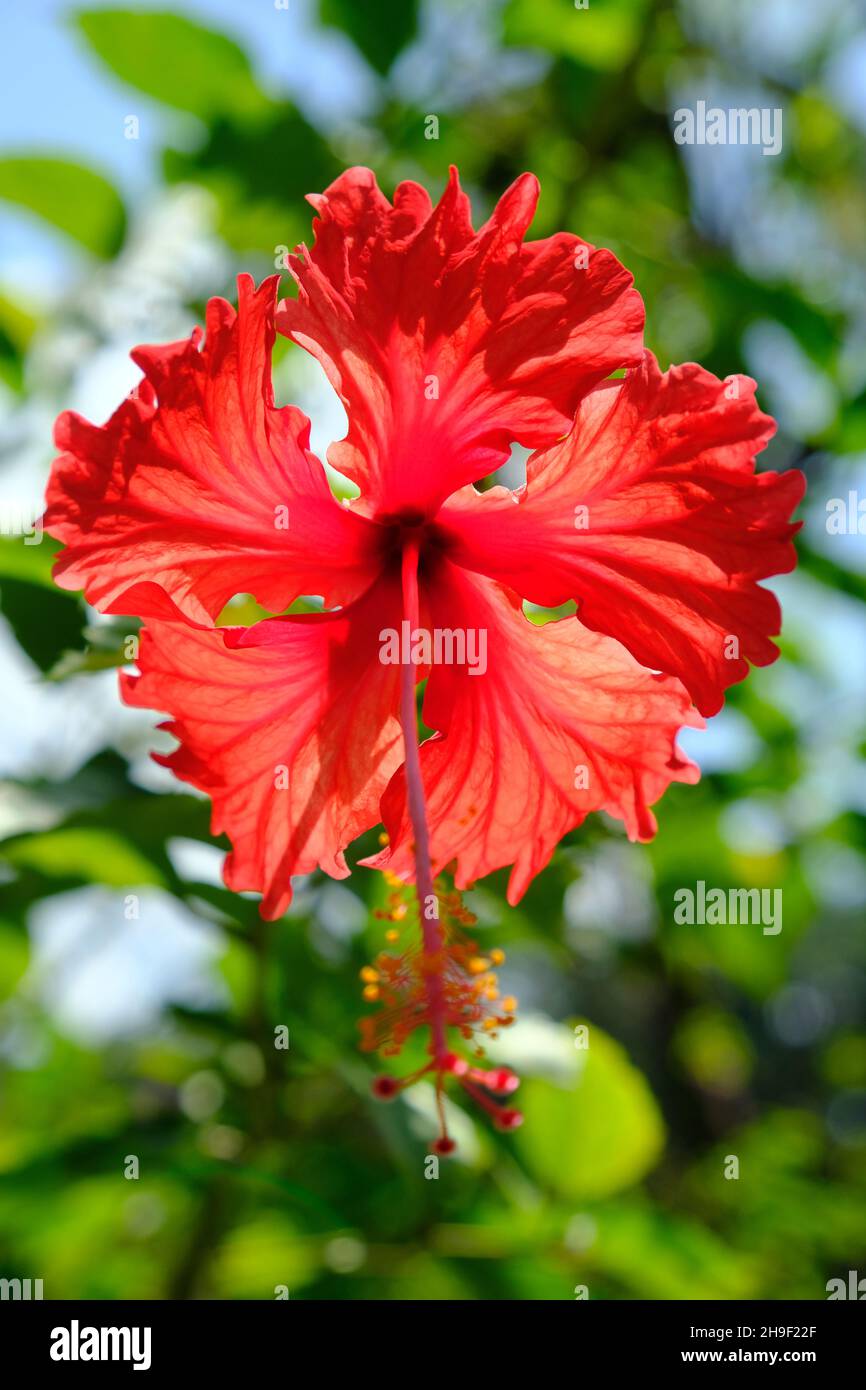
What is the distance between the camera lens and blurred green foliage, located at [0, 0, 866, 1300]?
1706 millimetres

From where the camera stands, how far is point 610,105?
219 centimetres

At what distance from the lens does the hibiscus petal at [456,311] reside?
44.4 inches

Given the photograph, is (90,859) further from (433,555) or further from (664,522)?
(664,522)

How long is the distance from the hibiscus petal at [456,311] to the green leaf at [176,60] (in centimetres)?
112

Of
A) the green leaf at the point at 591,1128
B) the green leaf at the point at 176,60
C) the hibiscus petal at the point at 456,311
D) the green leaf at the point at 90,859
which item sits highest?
the green leaf at the point at 176,60

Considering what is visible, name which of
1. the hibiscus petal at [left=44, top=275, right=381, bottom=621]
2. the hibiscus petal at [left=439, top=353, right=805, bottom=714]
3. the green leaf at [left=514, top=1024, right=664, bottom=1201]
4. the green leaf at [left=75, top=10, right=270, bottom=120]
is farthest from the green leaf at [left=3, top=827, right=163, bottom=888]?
the green leaf at [left=75, top=10, right=270, bottom=120]

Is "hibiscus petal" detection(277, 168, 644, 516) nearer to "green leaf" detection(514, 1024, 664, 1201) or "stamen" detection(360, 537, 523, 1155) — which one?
"stamen" detection(360, 537, 523, 1155)

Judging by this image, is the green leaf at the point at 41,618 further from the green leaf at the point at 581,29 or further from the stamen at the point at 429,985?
the green leaf at the point at 581,29

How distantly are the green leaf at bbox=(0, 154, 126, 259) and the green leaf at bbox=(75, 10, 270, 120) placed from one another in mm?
179

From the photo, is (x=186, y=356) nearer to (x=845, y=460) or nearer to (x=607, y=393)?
(x=607, y=393)

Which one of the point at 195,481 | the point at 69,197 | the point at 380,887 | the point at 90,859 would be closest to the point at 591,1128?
the point at 380,887

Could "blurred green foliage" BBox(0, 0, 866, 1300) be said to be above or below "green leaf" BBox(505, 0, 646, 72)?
below

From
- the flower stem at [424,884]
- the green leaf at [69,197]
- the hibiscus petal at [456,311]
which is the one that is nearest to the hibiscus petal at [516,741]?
the flower stem at [424,884]
